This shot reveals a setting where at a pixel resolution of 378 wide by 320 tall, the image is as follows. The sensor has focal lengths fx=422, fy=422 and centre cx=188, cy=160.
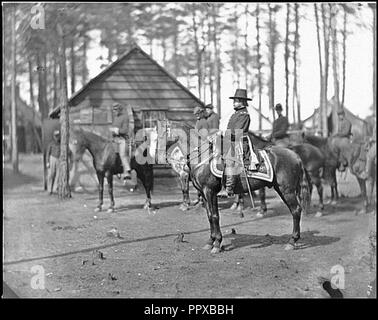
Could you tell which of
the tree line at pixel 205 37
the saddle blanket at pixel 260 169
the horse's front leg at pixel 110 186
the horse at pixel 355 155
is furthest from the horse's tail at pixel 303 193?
the horse's front leg at pixel 110 186

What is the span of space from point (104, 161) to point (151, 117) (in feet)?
4.42

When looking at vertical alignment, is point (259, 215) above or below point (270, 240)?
above

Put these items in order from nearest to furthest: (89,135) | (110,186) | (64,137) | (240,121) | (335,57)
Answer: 1. (240,121)
2. (335,57)
3. (110,186)
4. (64,137)
5. (89,135)

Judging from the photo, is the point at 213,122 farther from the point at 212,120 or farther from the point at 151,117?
the point at 151,117

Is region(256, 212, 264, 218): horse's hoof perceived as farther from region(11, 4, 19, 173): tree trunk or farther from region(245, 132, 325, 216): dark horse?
region(11, 4, 19, 173): tree trunk

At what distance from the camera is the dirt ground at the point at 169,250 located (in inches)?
197

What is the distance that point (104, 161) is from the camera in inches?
308

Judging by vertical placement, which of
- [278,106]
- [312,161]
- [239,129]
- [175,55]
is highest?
[175,55]

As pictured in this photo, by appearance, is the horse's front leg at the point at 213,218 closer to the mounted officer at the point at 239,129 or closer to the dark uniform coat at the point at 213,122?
the mounted officer at the point at 239,129

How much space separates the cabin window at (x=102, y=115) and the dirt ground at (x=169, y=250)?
6.63 feet

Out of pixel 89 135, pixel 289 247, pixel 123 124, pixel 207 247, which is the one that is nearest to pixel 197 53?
pixel 123 124

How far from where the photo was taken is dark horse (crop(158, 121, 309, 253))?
588 cm

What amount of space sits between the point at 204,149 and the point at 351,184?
263cm
